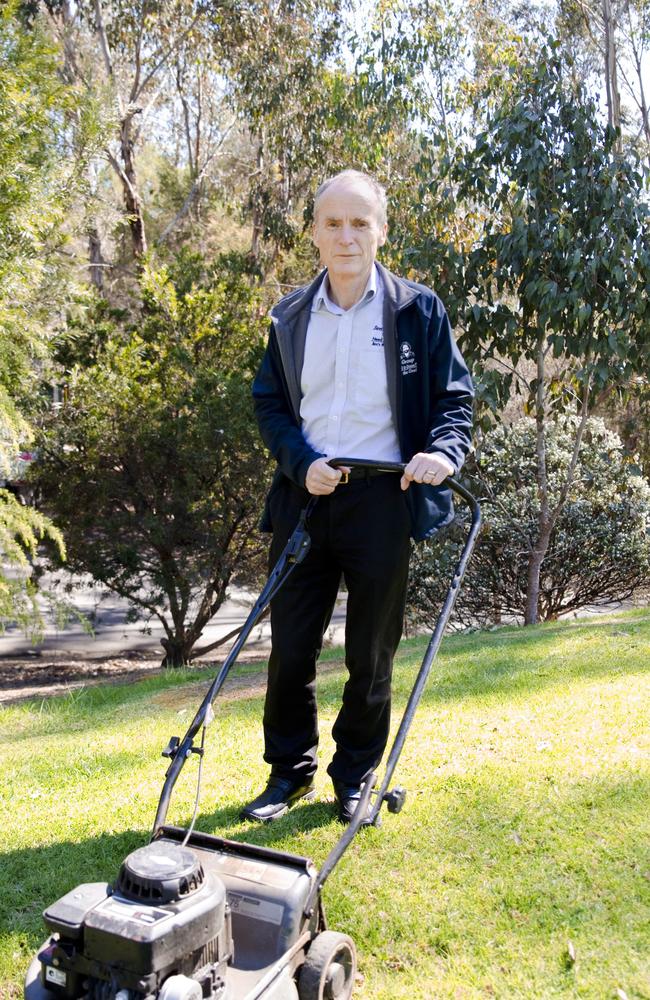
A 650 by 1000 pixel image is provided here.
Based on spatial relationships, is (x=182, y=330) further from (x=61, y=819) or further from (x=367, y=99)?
(x=61, y=819)

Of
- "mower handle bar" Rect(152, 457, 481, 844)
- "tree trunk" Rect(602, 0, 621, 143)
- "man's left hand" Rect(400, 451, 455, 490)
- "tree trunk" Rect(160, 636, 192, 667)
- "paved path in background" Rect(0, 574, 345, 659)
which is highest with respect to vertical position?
"tree trunk" Rect(602, 0, 621, 143)

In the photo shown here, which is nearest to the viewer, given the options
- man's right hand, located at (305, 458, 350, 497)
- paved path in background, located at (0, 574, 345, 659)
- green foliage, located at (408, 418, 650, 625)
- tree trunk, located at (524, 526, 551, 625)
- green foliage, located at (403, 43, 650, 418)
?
man's right hand, located at (305, 458, 350, 497)

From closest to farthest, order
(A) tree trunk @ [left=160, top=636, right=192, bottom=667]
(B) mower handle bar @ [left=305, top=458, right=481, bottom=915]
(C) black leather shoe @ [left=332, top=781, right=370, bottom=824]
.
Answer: (B) mower handle bar @ [left=305, top=458, right=481, bottom=915] < (C) black leather shoe @ [left=332, top=781, right=370, bottom=824] < (A) tree trunk @ [left=160, top=636, right=192, bottom=667]

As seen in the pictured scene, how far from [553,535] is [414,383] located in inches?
250

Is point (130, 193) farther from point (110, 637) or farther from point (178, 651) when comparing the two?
point (178, 651)

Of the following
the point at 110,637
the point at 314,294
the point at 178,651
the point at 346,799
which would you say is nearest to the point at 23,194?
the point at 314,294

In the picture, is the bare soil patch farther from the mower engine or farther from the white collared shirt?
the mower engine

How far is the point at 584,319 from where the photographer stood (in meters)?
6.82

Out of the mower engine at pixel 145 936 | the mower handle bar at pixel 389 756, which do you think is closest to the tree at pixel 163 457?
the mower handle bar at pixel 389 756

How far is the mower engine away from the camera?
6.12 ft

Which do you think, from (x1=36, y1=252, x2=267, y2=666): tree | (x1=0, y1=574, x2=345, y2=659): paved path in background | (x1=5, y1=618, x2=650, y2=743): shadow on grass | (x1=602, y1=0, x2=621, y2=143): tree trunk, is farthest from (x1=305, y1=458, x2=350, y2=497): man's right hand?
(x1=602, y1=0, x2=621, y2=143): tree trunk

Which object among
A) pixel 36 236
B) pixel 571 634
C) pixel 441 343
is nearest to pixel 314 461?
pixel 441 343

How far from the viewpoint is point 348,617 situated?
3254mm

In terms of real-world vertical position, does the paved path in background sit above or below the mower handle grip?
below
